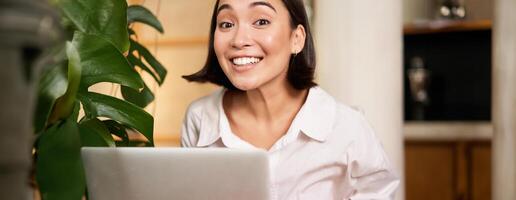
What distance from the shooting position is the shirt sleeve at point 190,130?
1267mm

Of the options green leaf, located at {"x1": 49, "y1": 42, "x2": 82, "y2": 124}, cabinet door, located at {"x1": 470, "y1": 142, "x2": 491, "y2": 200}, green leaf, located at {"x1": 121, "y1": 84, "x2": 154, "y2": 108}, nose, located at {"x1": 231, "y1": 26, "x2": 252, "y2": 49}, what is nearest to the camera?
green leaf, located at {"x1": 49, "y1": 42, "x2": 82, "y2": 124}

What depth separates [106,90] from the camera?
168cm

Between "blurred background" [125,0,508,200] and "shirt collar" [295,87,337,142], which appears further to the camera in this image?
"blurred background" [125,0,508,200]

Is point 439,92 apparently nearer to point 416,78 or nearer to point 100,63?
point 416,78

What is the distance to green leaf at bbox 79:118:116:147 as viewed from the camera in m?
0.99

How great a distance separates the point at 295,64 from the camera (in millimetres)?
1159

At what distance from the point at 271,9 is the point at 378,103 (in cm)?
78

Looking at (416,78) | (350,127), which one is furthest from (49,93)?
(416,78)

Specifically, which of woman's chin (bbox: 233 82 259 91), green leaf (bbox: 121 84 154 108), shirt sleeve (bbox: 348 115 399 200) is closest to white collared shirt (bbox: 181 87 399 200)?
shirt sleeve (bbox: 348 115 399 200)

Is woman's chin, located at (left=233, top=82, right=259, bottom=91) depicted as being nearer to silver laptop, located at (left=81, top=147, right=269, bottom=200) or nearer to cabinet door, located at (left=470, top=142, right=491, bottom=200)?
silver laptop, located at (left=81, top=147, right=269, bottom=200)

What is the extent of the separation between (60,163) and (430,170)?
3360mm

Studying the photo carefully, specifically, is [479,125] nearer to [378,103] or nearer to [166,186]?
[378,103]

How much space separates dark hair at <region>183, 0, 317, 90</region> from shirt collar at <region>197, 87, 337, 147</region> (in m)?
0.03

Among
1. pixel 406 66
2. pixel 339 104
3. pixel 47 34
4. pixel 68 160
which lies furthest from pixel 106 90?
pixel 406 66
